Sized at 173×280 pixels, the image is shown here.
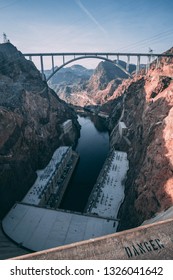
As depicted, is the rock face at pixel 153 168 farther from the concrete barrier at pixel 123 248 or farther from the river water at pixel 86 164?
the concrete barrier at pixel 123 248

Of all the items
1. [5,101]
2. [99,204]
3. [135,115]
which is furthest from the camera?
[135,115]

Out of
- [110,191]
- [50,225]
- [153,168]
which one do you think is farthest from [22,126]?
[153,168]

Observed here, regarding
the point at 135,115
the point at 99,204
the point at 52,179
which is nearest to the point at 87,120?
the point at 135,115

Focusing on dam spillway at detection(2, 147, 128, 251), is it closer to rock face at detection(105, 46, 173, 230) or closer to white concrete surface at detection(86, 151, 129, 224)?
white concrete surface at detection(86, 151, 129, 224)

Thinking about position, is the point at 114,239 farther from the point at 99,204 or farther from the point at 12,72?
the point at 12,72

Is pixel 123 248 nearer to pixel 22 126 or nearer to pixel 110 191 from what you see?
pixel 110 191

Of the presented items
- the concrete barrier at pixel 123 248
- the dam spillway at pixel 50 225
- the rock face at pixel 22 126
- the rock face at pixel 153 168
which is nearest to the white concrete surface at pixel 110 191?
the dam spillway at pixel 50 225

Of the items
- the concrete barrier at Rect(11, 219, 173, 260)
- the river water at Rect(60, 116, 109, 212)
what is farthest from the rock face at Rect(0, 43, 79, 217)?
the concrete barrier at Rect(11, 219, 173, 260)
